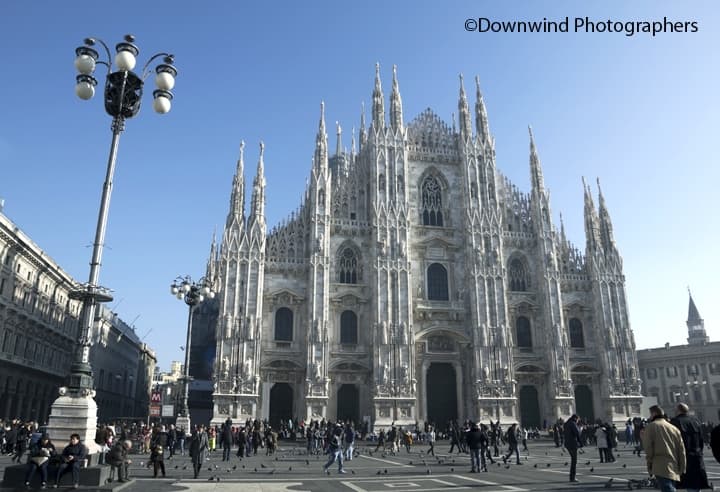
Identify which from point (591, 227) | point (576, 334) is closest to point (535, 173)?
point (591, 227)

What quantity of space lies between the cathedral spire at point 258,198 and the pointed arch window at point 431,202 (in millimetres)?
12351

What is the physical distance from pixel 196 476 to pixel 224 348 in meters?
21.1

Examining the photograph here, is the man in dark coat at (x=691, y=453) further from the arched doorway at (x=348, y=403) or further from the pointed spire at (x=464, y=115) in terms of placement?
the pointed spire at (x=464, y=115)

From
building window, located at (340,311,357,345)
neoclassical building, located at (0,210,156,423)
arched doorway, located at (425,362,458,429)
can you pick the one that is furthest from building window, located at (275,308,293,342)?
neoclassical building, located at (0,210,156,423)

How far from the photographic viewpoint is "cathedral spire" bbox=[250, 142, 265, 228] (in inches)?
1532

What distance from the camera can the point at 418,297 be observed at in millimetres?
40438

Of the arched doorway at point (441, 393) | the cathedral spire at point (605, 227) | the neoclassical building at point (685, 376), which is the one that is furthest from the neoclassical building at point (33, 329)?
the neoclassical building at point (685, 376)

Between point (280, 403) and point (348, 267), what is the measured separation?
10.5 metres

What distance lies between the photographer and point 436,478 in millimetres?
14555

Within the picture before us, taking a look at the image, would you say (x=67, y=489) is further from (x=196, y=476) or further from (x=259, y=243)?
(x=259, y=243)

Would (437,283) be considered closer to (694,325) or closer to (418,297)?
(418,297)

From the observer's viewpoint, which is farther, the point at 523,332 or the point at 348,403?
the point at 523,332

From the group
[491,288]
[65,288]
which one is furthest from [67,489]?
[65,288]

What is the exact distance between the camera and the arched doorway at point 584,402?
41031 mm
